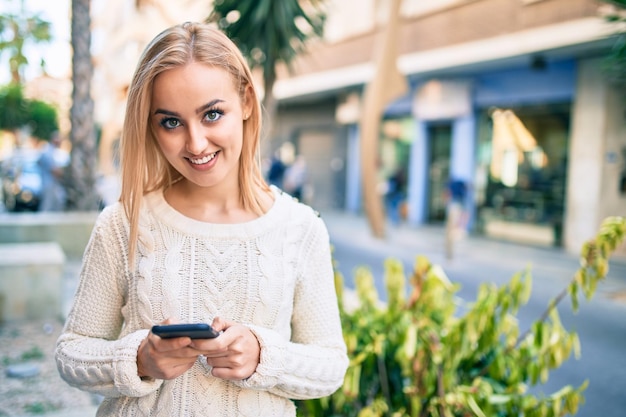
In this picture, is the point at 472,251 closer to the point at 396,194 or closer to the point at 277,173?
the point at 396,194

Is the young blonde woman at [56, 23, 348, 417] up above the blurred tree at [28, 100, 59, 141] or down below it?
below

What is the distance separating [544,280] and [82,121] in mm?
7787

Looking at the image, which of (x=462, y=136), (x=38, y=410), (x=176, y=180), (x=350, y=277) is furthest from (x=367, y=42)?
(x=176, y=180)

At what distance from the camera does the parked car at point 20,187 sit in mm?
15547

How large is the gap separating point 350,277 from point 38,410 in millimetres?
6195

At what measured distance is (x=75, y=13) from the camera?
859 cm

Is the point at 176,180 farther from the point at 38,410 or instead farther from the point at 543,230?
the point at 543,230

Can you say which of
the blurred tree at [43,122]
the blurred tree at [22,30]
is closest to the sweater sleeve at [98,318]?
A: the blurred tree at [22,30]

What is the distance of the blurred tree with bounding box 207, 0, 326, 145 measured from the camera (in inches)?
195

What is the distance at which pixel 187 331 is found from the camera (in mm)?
1116

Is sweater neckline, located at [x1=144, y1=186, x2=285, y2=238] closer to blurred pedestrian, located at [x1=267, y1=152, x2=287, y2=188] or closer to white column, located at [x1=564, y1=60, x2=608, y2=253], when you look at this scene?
white column, located at [x1=564, y1=60, x2=608, y2=253]

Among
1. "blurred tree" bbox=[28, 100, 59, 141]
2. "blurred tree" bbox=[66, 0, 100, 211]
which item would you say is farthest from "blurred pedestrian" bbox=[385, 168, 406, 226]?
"blurred tree" bbox=[28, 100, 59, 141]

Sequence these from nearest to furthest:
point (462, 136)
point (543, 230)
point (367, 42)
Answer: point (543, 230), point (462, 136), point (367, 42)

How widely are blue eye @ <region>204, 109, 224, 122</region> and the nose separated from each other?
33mm
